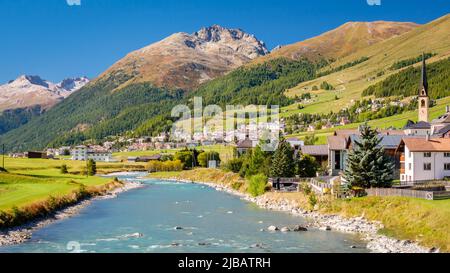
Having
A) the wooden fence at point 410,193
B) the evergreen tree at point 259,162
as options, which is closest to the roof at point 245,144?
the evergreen tree at point 259,162

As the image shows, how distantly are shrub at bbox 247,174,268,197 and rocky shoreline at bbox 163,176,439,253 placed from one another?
21.4ft

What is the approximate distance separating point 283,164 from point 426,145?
81.9 feet

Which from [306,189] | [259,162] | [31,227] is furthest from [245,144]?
[31,227]

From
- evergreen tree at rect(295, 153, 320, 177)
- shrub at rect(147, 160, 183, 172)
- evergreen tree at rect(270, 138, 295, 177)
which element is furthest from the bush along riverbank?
shrub at rect(147, 160, 183, 172)

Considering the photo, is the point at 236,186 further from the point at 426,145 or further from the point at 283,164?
the point at 426,145

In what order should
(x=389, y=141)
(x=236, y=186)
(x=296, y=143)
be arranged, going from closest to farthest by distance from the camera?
(x=389, y=141), (x=236, y=186), (x=296, y=143)

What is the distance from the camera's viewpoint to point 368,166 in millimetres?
63312

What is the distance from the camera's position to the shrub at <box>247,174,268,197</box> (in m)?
88.1

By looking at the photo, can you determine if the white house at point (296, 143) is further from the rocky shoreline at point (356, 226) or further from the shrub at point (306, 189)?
the rocky shoreline at point (356, 226)

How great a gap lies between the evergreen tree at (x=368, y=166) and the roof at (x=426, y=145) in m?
9.64

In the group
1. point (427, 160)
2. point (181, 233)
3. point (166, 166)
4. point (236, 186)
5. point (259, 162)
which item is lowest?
point (181, 233)

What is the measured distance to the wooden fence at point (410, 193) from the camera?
2024 inches
